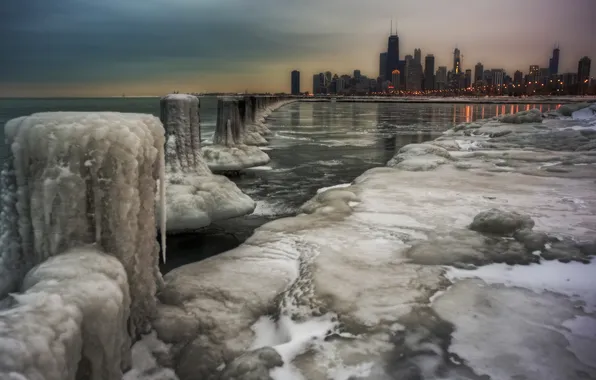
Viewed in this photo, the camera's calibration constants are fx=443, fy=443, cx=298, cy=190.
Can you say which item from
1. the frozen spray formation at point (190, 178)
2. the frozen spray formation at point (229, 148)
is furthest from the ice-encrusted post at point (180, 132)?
the frozen spray formation at point (229, 148)

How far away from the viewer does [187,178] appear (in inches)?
365

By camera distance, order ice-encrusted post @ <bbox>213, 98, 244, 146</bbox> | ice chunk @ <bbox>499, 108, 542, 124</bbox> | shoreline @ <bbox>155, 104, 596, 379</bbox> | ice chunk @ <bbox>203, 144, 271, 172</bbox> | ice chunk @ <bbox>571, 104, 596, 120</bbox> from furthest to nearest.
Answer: ice chunk @ <bbox>571, 104, 596, 120</bbox> → ice chunk @ <bbox>499, 108, 542, 124</bbox> → ice-encrusted post @ <bbox>213, 98, 244, 146</bbox> → ice chunk @ <bbox>203, 144, 271, 172</bbox> → shoreline @ <bbox>155, 104, 596, 379</bbox>

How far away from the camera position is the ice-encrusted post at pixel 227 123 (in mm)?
17375

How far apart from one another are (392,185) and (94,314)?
878 cm

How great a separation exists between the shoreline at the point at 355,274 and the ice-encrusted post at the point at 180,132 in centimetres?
272

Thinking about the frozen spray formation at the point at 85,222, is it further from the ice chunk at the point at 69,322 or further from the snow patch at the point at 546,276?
the snow patch at the point at 546,276

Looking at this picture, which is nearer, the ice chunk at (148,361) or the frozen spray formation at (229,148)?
the ice chunk at (148,361)

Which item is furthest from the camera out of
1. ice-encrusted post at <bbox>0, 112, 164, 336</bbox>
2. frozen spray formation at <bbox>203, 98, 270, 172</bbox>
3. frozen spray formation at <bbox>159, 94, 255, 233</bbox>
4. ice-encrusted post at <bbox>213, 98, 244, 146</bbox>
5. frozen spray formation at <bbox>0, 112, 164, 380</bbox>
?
ice-encrusted post at <bbox>213, 98, 244, 146</bbox>

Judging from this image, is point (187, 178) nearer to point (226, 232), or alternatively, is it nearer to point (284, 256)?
point (226, 232)

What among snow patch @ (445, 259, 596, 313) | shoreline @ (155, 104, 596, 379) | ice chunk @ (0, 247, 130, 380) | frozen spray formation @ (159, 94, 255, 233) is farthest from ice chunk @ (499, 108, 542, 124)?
ice chunk @ (0, 247, 130, 380)

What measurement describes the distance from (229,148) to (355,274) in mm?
12111

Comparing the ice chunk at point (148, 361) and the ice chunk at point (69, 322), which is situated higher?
the ice chunk at point (69, 322)

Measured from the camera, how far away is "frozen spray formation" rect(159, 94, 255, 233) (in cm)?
870

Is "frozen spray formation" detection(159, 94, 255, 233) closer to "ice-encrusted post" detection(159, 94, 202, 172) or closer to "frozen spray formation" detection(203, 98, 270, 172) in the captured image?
"ice-encrusted post" detection(159, 94, 202, 172)
